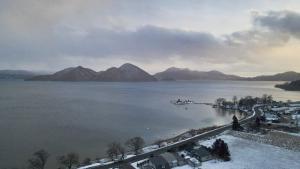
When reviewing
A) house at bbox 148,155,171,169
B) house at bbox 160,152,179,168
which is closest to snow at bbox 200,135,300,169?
house at bbox 160,152,179,168

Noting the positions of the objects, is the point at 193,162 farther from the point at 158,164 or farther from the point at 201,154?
the point at 158,164

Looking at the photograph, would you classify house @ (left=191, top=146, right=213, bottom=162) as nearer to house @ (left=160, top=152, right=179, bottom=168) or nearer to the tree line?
house @ (left=160, top=152, right=179, bottom=168)

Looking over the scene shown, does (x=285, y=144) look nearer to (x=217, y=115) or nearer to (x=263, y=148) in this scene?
(x=263, y=148)

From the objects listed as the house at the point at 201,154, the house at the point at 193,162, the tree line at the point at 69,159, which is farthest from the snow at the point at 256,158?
the tree line at the point at 69,159

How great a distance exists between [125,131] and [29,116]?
22421mm

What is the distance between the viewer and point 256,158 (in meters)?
23.4

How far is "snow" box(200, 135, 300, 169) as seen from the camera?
21.7 meters

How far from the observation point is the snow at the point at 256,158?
21656 mm

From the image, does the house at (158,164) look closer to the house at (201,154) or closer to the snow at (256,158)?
the snow at (256,158)

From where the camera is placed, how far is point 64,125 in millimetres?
43125

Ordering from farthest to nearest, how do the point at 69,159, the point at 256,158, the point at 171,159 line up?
the point at 171,159 → the point at 256,158 → the point at 69,159

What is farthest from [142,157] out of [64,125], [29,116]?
[29,116]

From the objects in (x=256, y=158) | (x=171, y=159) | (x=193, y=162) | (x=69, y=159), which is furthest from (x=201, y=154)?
(x=69, y=159)

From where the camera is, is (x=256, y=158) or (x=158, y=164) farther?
(x=256, y=158)
